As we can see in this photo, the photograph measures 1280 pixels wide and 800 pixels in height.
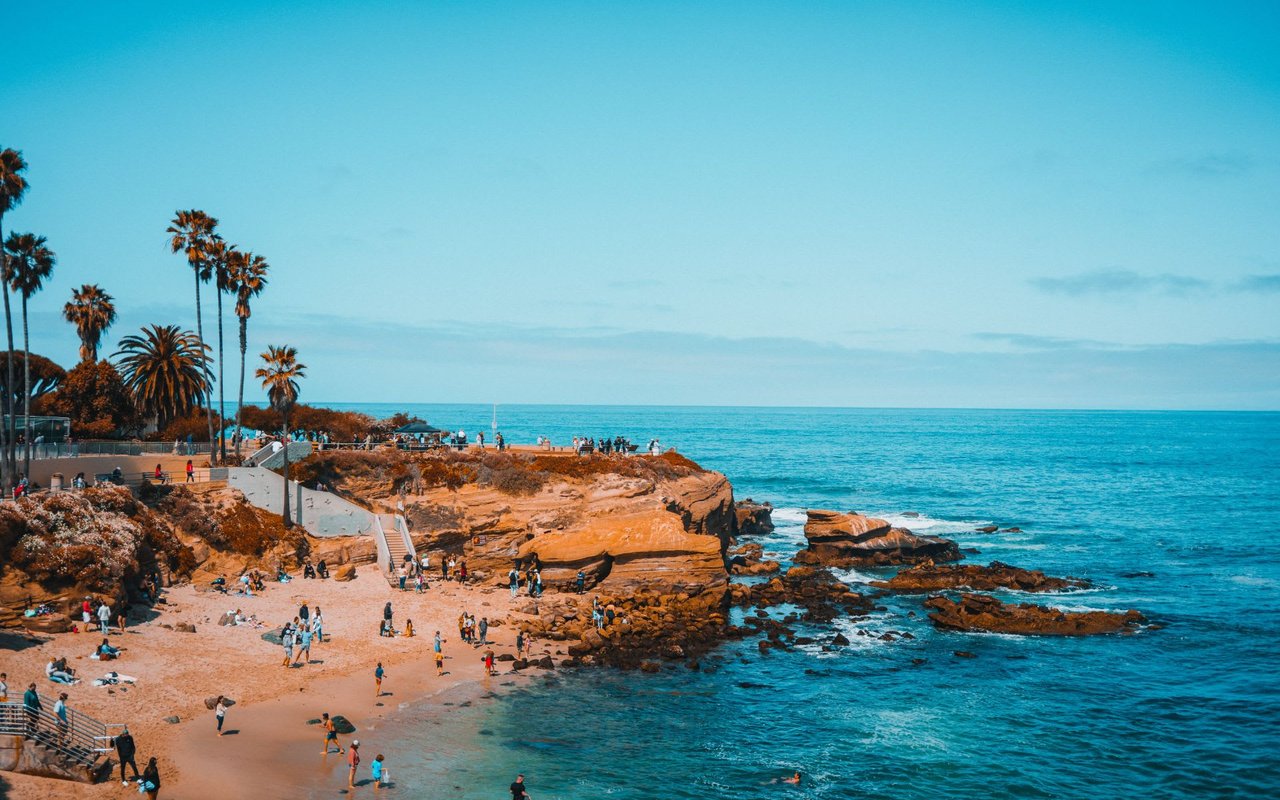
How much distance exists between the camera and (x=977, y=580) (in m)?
53.6

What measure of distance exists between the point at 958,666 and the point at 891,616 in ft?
27.5

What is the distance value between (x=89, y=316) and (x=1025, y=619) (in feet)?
216

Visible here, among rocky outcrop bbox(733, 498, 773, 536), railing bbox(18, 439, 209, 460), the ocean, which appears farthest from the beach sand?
rocky outcrop bbox(733, 498, 773, 536)

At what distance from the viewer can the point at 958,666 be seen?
37969 mm

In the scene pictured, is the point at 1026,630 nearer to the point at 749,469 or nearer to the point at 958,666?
the point at 958,666

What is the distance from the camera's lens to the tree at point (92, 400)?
5716 centimetres

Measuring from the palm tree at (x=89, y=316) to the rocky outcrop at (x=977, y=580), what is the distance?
58.7 meters

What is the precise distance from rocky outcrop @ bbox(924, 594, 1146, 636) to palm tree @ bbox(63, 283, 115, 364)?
60.7 m

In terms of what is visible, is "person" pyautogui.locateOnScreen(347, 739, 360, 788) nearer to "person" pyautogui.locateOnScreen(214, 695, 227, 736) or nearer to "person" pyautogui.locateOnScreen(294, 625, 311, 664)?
"person" pyautogui.locateOnScreen(214, 695, 227, 736)

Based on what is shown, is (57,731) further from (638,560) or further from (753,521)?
(753,521)

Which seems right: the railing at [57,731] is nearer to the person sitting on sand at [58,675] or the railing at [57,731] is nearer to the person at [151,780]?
the person at [151,780]

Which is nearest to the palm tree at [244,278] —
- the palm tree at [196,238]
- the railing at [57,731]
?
the palm tree at [196,238]

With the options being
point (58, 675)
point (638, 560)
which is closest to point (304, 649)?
point (58, 675)

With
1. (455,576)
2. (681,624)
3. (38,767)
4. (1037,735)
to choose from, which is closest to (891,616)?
(681,624)
